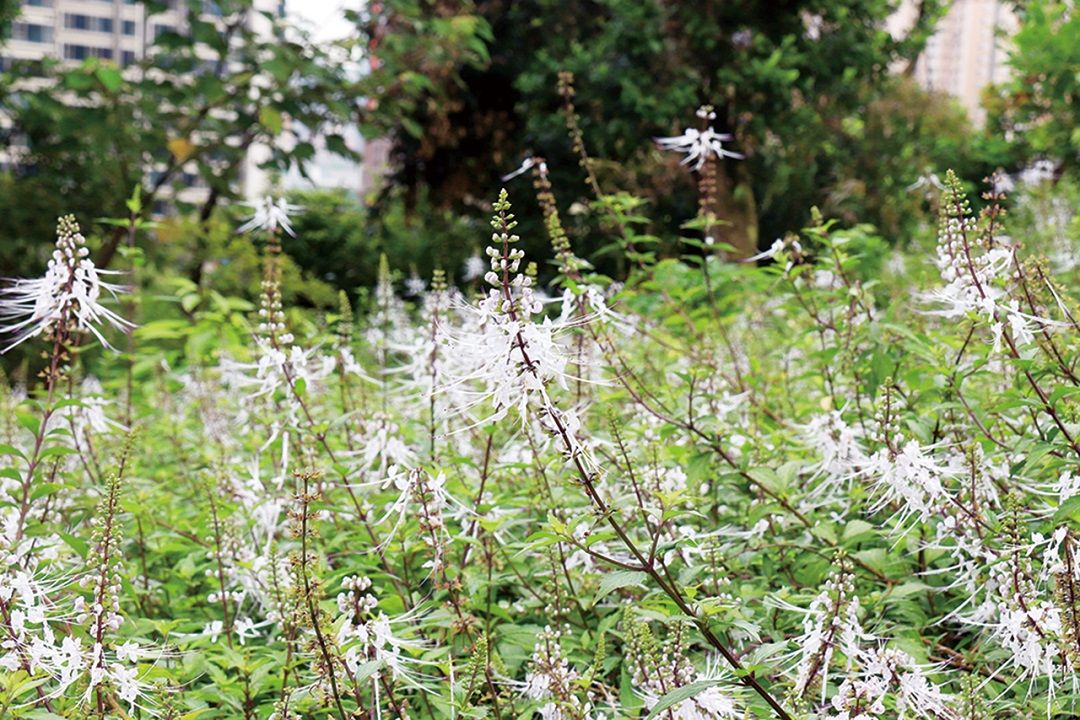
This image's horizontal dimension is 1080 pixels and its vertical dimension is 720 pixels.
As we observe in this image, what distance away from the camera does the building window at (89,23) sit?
82.5m

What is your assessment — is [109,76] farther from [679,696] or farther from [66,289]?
[679,696]

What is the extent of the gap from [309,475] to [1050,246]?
5.36 m

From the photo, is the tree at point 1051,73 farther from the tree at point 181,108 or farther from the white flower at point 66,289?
the white flower at point 66,289

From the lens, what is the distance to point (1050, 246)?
5.88 m

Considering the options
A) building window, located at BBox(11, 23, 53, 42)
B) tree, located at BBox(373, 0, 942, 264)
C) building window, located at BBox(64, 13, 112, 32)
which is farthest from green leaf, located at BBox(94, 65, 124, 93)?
building window, located at BBox(64, 13, 112, 32)

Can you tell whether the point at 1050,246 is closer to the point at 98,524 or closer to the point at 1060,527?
the point at 1060,527

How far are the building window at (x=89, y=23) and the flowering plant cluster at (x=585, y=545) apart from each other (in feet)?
298

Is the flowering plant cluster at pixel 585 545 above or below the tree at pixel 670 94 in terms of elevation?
below

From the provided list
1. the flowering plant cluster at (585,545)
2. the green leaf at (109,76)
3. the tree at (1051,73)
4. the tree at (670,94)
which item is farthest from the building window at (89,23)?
the flowering plant cluster at (585,545)

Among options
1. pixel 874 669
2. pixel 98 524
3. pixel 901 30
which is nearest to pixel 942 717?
pixel 874 669

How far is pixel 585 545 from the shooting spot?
1.54 meters

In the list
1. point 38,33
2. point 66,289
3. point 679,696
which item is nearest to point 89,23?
point 38,33

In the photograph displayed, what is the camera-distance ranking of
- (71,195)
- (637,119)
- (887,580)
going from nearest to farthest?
(887,580) → (71,195) → (637,119)

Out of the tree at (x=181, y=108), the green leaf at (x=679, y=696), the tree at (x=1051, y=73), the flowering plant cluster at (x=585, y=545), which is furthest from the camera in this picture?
the tree at (x=1051, y=73)
